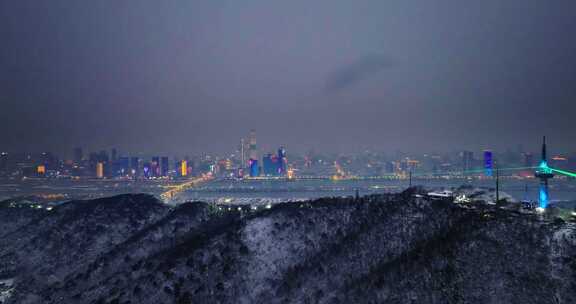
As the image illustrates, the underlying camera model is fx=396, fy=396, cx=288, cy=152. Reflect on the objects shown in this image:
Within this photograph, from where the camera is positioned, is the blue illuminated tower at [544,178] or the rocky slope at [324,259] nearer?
the rocky slope at [324,259]

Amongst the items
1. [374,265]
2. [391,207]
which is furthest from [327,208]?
[374,265]

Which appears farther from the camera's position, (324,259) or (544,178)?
(544,178)

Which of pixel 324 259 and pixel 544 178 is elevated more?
pixel 544 178

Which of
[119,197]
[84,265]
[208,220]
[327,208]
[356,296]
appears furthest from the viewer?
[119,197]

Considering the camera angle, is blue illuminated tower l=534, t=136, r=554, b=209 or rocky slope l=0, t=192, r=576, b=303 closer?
rocky slope l=0, t=192, r=576, b=303

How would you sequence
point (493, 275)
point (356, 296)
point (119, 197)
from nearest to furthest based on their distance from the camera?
point (493, 275)
point (356, 296)
point (119, 197)

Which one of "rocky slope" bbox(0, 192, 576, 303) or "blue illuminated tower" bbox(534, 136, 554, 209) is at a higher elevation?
"blue illuminated tower" bbox(534, 136, 554, 209)

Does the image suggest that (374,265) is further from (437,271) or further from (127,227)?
(127,227)

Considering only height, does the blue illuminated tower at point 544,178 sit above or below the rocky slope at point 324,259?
above
